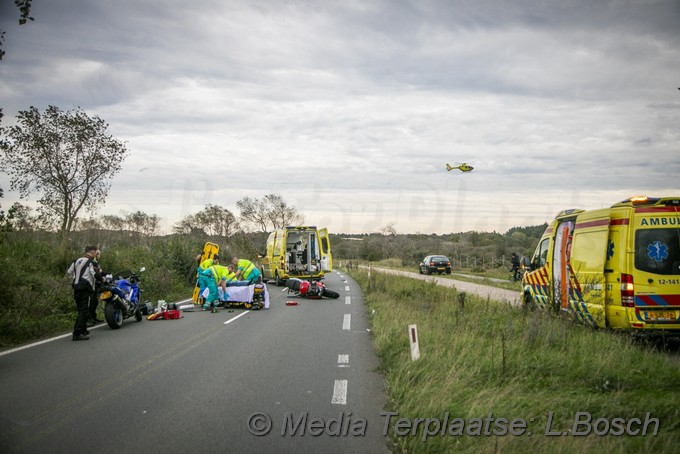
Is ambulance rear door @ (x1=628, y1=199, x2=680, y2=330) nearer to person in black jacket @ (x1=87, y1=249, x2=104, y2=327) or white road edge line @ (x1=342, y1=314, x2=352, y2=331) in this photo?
white road edge line @ (x1=342, y1=314, x2=352, y2=331)

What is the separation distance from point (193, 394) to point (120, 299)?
578cm

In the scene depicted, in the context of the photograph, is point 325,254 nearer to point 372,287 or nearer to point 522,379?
point 372,287

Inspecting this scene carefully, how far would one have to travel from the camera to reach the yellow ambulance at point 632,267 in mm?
7621

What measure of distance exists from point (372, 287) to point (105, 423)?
1643 centimetres

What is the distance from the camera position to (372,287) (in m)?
20.6

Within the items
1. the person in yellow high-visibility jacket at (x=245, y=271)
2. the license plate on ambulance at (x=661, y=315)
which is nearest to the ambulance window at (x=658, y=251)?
the license plate on ambulance at (x=661, y=315)

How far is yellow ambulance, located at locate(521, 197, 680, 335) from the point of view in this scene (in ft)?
25.0

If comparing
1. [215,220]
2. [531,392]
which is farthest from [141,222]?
[531,392]

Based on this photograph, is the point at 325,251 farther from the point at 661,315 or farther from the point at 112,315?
the point at 661,315

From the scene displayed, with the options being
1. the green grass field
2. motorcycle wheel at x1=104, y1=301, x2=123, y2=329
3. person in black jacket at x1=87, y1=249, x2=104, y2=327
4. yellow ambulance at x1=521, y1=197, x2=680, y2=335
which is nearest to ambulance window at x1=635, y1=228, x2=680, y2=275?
yellow ambulance at x1=521, y1=197, x2=680, y2=335

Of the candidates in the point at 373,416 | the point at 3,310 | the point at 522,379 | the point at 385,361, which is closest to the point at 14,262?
the point at 3,310

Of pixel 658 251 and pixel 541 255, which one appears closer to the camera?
pixel 658 251

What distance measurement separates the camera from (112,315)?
10242 millimetres

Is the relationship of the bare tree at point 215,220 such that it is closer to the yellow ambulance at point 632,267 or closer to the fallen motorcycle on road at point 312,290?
the fallen motorcycle on road at point 312,290
